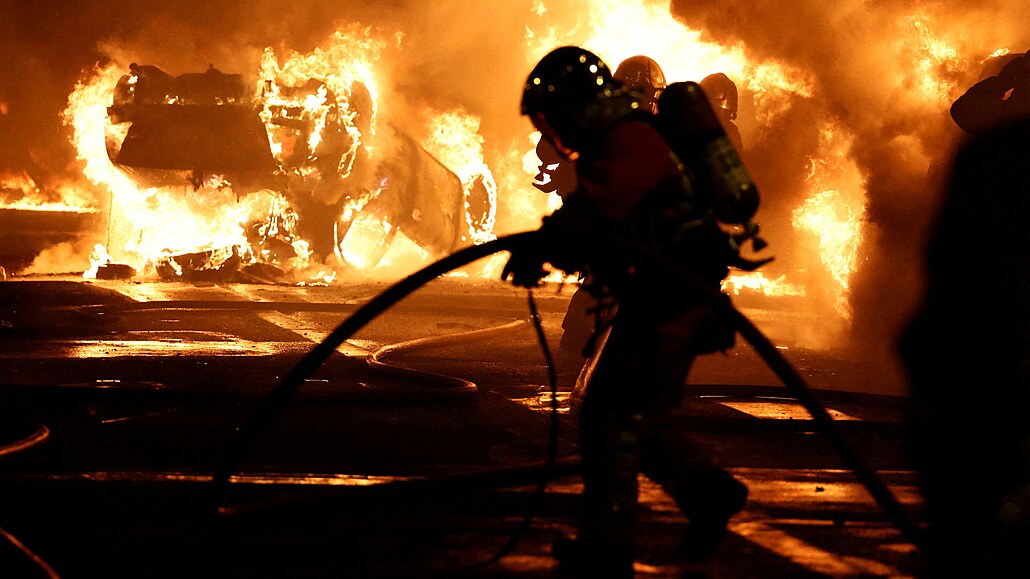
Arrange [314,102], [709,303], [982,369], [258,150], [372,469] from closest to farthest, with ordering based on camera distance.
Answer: [709,303], [372,469], [982,369], [314,102], [258,150]

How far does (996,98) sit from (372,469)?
16.6 feet

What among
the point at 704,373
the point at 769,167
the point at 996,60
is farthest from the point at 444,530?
the point at 769,167

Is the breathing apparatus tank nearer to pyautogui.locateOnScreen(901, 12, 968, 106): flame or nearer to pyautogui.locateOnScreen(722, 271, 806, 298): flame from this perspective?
pyautogui.locateOnScreen(901, 12, 968, 106): flame

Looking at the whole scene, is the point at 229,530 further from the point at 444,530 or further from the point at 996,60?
the point at 996,60

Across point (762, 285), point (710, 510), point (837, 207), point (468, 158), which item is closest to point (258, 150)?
point (468, 158)

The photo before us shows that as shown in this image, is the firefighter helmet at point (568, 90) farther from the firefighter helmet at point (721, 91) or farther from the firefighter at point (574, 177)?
the firefighter helmet at point (721, 91)

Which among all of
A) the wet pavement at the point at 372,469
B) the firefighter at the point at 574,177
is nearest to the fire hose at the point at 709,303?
the wet pavement at the point at 372,469

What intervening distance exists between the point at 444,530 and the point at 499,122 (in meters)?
23.0

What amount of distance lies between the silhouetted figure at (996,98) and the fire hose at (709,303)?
419cm

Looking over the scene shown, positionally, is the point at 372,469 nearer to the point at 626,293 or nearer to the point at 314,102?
the point at 626,293

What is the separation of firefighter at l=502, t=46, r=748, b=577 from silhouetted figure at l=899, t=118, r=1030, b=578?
89 cm

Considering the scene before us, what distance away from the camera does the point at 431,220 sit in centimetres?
2084

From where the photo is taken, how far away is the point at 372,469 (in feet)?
14.2

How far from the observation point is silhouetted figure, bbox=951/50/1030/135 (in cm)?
630
